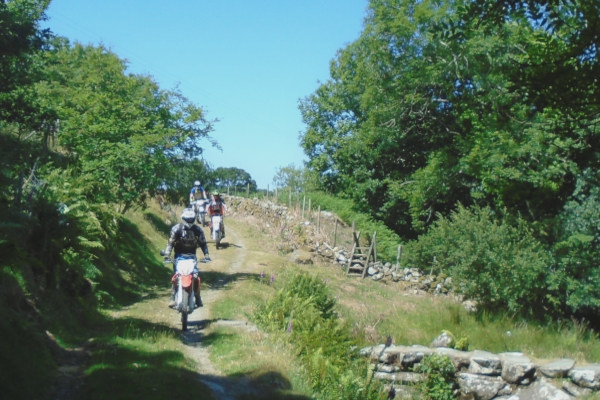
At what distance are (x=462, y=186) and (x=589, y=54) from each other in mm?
23866

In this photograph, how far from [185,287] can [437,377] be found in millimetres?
6280

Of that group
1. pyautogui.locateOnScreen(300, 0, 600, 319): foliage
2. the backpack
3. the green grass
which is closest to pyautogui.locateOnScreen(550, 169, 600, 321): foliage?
pyautogui.locateOnScreen(300, 0, 600, 319): foliage

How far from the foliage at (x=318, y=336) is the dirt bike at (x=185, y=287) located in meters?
1.79

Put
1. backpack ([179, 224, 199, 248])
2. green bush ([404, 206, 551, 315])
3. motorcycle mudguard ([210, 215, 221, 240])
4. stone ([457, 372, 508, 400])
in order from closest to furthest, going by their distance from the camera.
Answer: backpack ([179, 224, 199, 248]), stone ([457, 372, 508, 400]), green bush ([404, 206, 551, 315]), motorcycle mudguard ([210, 215, 221, 240])

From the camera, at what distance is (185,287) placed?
1116cm

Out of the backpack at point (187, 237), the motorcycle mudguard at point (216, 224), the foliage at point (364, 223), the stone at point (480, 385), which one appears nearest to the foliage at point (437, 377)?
the stone at point (480, 385)

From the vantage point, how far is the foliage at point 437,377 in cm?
1359

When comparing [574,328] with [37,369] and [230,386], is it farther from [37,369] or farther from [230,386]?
[37,369]

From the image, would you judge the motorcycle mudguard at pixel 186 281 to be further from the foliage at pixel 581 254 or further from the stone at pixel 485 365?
the foliage at pixel 581 254

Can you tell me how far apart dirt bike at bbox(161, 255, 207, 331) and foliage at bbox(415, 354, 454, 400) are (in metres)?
5.69

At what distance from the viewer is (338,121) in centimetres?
4547

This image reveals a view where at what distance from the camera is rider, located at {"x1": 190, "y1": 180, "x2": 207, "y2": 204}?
2764 cm

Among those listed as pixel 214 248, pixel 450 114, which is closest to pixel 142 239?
pixel 214 248

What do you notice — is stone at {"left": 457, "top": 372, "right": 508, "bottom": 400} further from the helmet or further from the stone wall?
the helmet
